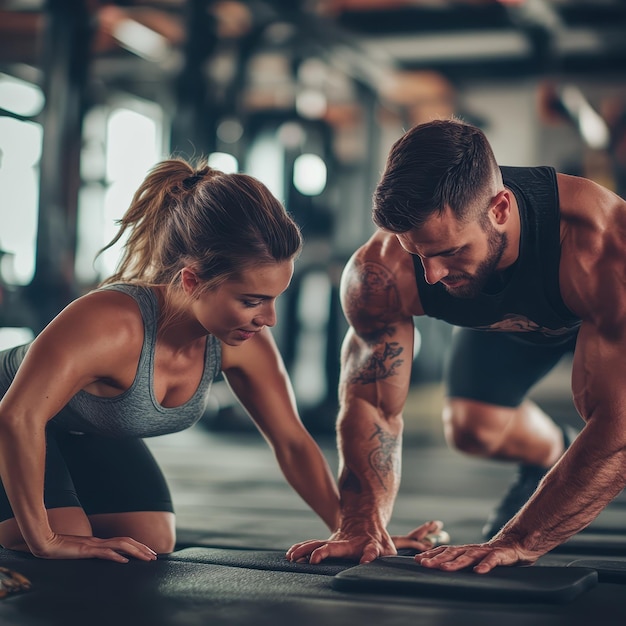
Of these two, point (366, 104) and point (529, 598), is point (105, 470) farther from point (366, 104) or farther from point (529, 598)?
point (366, 104)

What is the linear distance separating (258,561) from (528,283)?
810mm

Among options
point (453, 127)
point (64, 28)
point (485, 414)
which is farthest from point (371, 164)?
point (453, 127)

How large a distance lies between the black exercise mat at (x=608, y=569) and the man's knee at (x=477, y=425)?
58cm

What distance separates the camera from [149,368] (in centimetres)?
175

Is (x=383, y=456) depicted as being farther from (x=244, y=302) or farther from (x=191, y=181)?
(x=191, y=181)

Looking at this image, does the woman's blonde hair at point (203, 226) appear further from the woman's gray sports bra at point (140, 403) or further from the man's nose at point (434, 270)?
the man's nose at point (434, 270)

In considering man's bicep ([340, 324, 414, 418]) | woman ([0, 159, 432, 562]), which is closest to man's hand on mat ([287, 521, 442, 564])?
woman ([0, 159, 432, 562])

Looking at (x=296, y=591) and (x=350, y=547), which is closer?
(x=296, y=591)

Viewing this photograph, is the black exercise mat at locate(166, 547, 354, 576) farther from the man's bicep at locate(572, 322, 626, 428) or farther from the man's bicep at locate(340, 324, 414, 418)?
the man's bicep at locate(572, 322, 626, 428)

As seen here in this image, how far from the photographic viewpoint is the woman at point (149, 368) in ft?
5.34

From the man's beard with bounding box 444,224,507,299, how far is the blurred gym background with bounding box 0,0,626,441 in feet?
4.84

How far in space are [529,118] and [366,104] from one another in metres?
2.64

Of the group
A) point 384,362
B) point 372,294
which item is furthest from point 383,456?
point 372,294

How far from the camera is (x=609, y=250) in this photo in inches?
67.9
